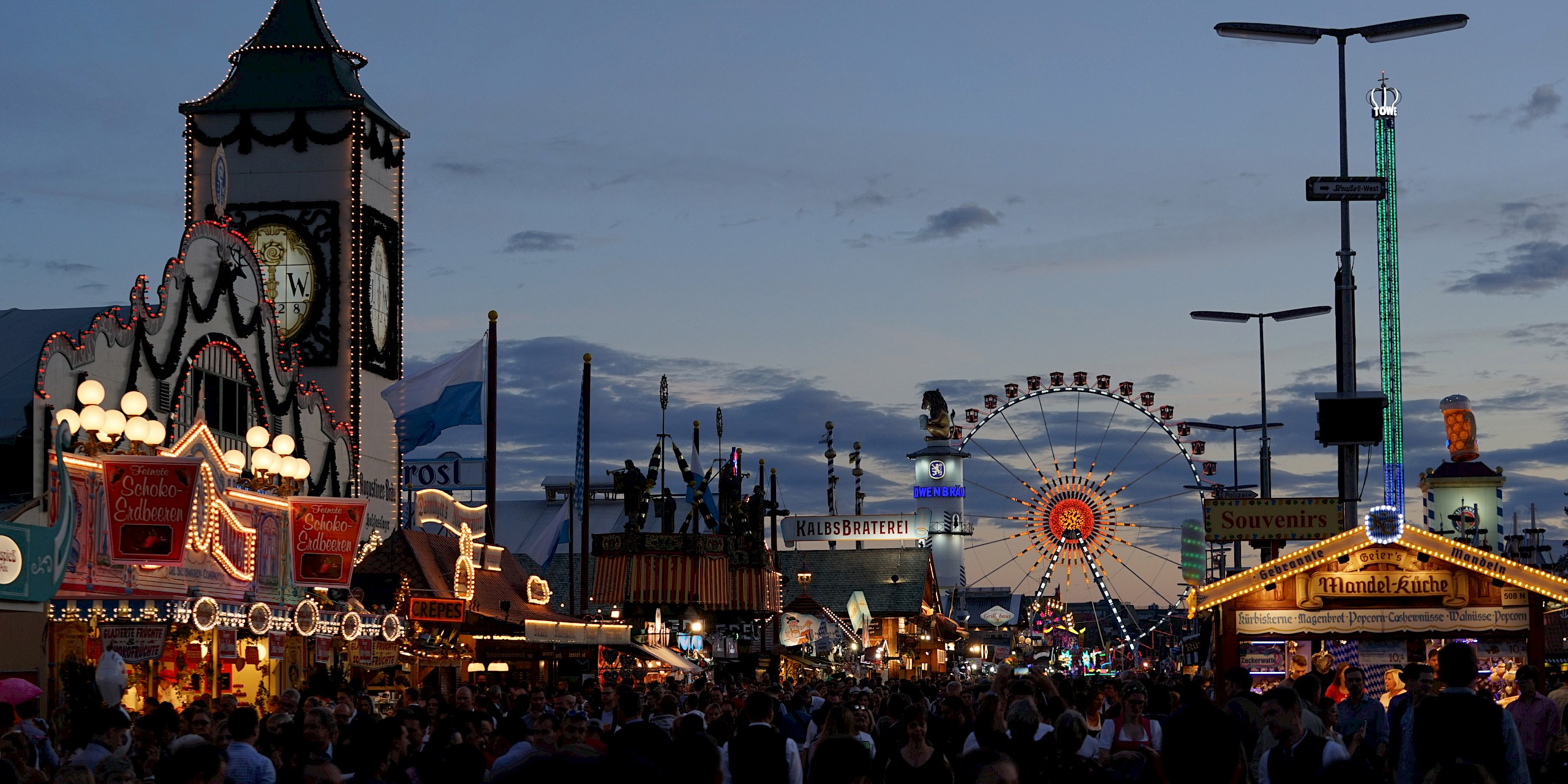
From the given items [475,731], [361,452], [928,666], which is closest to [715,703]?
[475,731]

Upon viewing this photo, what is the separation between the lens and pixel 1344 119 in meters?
Answer: 26.0

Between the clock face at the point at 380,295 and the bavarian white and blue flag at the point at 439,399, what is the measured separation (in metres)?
1.69

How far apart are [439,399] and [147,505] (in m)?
15.5

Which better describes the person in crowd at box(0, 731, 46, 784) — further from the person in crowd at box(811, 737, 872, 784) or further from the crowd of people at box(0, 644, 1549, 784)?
the person in crowd at box(811, 737, 872, 784)

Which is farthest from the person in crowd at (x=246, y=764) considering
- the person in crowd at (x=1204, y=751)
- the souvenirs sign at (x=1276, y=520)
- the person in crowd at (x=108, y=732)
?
the souvenirs sign at (x=1276, y=520)

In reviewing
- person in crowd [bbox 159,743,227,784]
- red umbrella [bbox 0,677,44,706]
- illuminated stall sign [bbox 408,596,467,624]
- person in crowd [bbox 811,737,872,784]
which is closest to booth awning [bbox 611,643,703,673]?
illuminated stall sign [bbox 408,596,467,624]

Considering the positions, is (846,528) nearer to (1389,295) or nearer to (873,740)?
(1389,295)

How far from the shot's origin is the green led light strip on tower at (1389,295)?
2002 inches

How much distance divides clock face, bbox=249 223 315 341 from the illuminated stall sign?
813 centimetres

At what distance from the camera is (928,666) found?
99375 mm

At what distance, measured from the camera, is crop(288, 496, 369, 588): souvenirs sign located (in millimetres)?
30297

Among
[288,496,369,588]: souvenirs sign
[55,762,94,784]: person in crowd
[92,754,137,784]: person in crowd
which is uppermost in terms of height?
[288,496,369,588]: souvenirs sign

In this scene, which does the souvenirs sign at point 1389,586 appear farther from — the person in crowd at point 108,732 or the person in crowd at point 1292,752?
the person in crowd at point 108,732

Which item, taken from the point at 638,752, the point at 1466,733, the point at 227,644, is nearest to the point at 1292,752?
the point at 1466,733
